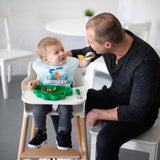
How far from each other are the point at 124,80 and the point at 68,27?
5.73ft

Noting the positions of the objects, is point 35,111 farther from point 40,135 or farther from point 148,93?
point 148,93

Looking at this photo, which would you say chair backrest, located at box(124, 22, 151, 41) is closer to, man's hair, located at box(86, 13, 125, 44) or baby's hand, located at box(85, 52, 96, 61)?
baby's hand, located at box(85, 52, 96, 61)

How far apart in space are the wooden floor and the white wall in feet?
2.18

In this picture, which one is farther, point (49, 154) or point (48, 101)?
point (49, 154)

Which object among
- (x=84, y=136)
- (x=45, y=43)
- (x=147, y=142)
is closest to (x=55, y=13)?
(x=45, y=43)

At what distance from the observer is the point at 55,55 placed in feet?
5.51

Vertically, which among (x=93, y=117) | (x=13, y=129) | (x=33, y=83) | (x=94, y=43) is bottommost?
(x=13, y=129)

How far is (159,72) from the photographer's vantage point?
138 centimetres

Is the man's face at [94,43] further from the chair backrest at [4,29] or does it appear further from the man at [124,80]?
the chair backrest at [4,29]

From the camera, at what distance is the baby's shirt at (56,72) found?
168 centimetres

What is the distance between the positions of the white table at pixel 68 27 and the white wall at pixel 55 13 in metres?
0.21

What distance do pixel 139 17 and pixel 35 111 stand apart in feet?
7.98

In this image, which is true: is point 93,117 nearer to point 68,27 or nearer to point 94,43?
point 94,43

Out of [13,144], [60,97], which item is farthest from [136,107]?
[13,144]
